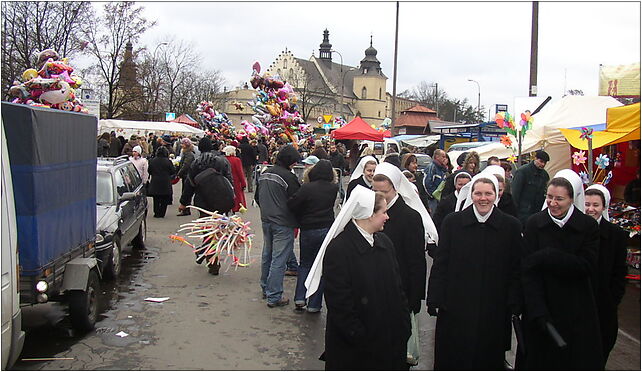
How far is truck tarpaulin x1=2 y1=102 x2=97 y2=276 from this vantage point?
5082mm

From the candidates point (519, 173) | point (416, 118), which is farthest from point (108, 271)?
point (416, 118)

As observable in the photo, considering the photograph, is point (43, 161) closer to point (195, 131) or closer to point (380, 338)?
point (380, 338)

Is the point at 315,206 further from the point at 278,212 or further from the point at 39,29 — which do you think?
the point at 39,29

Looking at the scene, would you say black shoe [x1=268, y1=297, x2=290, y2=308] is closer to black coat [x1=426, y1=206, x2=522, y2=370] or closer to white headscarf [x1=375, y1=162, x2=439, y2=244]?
white headscarf [x1=375, y1=162, x2=439, y2=244]

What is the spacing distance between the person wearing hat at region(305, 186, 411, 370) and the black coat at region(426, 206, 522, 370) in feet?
A: 2.12

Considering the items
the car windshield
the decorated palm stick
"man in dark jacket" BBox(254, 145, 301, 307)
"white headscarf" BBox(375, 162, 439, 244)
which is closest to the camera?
"white headscarf" BBox(375, 162, 439, 244)

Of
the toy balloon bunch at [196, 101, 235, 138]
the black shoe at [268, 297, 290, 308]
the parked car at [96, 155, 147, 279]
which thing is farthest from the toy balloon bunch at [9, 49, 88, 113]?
the toy balloon bunch at [196, 101, 235, 138]

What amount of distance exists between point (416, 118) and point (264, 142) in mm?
54835

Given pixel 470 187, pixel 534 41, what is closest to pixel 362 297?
pixel 470 187

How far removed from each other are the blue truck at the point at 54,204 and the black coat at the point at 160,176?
297 inches

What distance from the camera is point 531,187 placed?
9805 mm

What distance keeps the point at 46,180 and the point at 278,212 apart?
9.58ft

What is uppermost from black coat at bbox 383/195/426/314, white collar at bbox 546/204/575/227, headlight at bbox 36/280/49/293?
white collar at bbox 546/204/575/227

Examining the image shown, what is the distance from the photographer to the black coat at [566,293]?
173 inches
